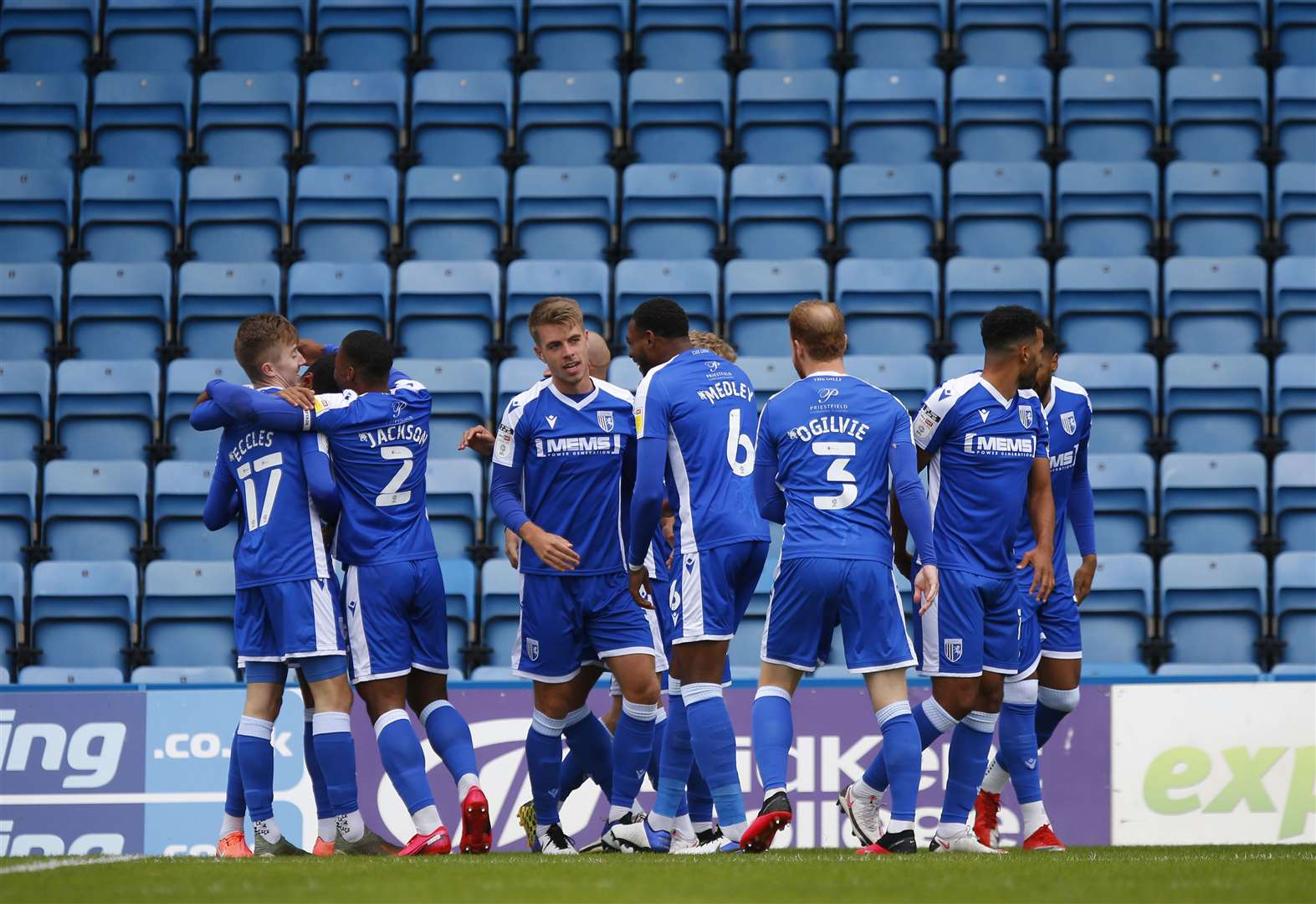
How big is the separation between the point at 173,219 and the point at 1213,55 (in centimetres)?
853

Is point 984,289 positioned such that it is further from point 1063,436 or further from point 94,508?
point 94,508

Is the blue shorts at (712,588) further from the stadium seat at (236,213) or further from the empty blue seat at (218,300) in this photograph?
Result: the stadium seat at (236,213)

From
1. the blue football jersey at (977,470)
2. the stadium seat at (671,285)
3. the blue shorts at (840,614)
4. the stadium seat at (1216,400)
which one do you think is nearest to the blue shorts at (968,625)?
the blue football jersey at (977,470)

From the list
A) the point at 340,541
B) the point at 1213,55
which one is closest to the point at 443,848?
the point at 340,541

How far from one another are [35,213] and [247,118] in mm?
1822

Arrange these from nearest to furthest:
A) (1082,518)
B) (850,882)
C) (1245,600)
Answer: (850,882) < (1082,518) < (1245,600)

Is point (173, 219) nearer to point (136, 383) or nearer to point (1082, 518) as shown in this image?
point (136, 383)

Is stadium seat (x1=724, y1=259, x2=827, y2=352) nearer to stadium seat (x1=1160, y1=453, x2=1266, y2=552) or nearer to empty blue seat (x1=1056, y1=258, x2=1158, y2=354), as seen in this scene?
empty blue seat (x1=1056, y1=258, x2=1158, y2=354)

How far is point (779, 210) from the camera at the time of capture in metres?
12.6

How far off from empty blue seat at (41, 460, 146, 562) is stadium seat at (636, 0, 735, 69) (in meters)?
5.56

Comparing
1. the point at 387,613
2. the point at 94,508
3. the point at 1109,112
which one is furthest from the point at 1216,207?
the point at 94,508

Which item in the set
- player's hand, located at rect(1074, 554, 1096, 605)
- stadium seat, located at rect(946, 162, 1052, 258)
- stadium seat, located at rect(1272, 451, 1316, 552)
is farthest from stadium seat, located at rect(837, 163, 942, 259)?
player's hand, located at rect(1074, 554, 1096, 605)

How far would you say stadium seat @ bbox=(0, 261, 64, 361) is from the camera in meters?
12.2

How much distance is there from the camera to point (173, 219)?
1275 cm
